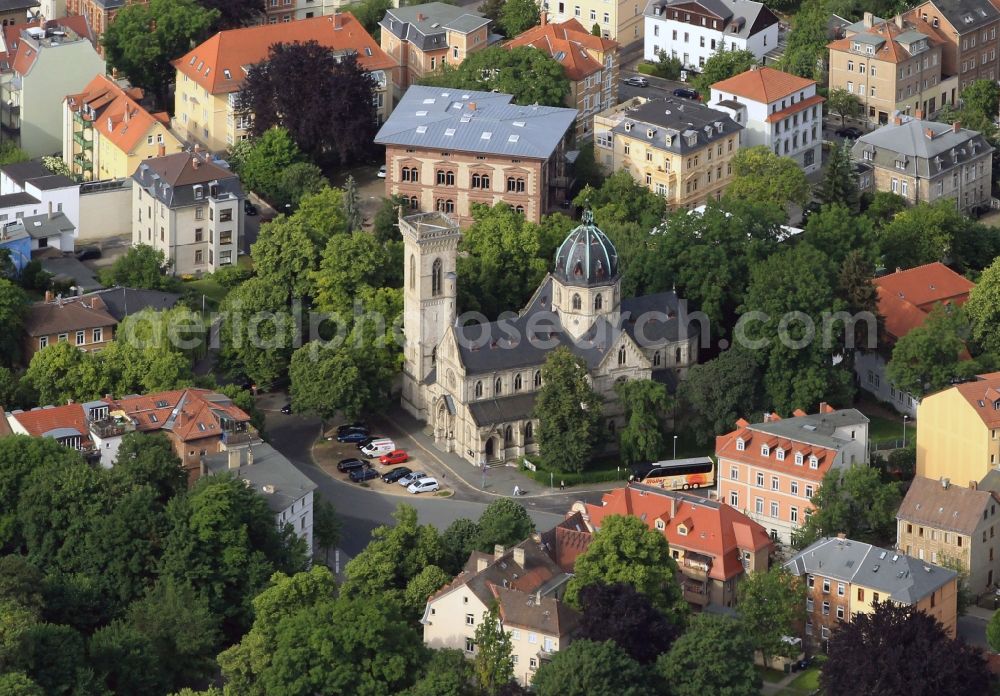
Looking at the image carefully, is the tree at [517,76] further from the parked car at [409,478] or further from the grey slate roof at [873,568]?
the grey slate roof at [873,568]

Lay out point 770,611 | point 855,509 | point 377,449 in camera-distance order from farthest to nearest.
Answer: point 377,449 → point 855,509 → point 770,611

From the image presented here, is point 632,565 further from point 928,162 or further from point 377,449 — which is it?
point 928,162

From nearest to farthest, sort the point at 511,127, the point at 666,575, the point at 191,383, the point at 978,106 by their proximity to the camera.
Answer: the point at 666,575
the point at 191,383
the point at 511,127
the point at 978,106

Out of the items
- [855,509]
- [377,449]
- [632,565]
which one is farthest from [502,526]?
[855,509]

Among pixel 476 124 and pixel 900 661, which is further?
pixel 476 124

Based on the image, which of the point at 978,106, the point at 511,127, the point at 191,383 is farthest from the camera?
the point at 978,106

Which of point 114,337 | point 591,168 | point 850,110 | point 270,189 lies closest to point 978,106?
point 850,110

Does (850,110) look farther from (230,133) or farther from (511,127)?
(230,133)

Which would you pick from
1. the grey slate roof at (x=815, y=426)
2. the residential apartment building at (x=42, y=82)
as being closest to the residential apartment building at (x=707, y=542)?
the grey slate roof at (x=815, y=426)
